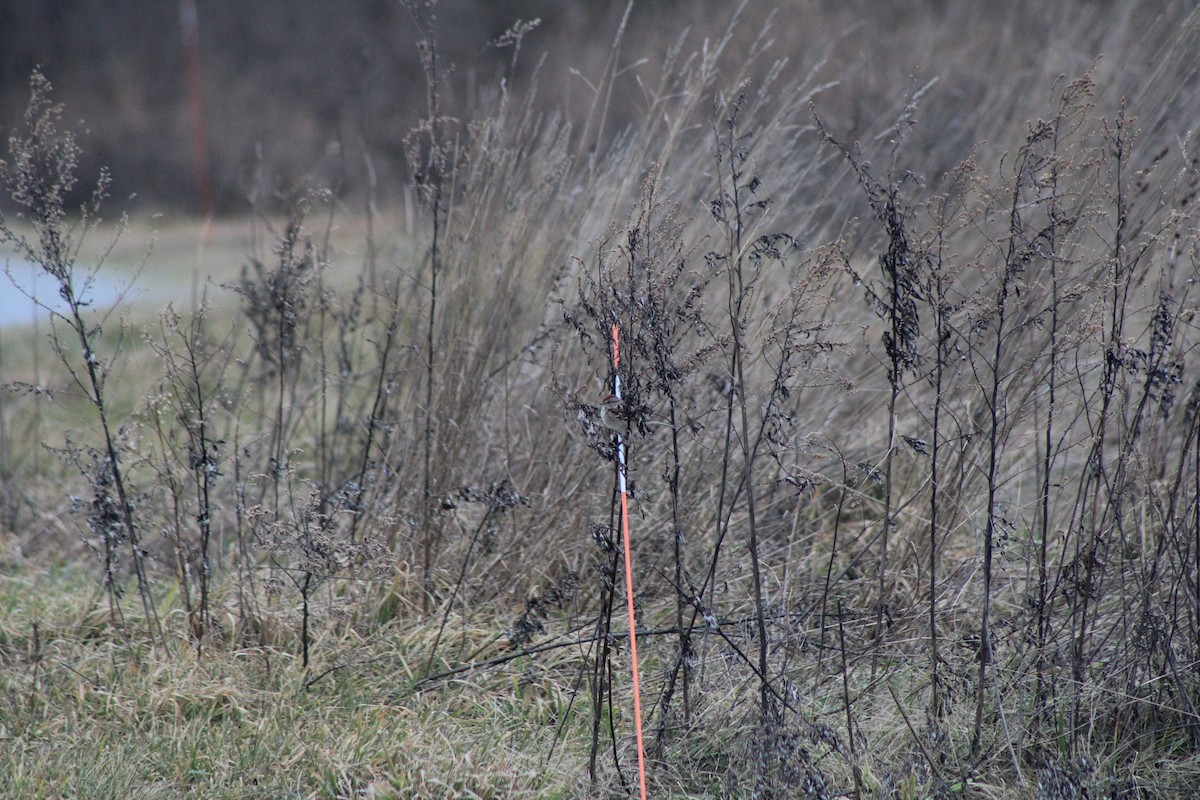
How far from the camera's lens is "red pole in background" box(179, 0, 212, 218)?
15820mm

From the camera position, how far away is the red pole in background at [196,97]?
15820 millimetres

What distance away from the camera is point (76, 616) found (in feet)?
11.4

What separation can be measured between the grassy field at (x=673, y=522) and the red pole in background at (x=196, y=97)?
12082 millimetres

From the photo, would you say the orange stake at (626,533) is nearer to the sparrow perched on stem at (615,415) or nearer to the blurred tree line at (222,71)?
the sparrow perched on stem at (615,415)

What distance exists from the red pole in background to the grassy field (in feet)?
39.6

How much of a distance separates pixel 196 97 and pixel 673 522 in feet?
54.8

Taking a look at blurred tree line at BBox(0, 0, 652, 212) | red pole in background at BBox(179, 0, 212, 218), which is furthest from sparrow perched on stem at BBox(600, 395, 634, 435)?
red pole in background at BBox(179, 0, 212, 218)

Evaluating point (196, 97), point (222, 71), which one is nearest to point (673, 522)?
point (196, 97)

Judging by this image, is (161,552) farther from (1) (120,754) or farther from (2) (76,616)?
(1) (120,754)

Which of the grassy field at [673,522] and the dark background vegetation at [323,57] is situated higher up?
the dark background vegetation at [323,57]

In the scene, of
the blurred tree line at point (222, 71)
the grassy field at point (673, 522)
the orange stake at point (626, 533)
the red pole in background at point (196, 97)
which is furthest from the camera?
the red pole in background at point (196, 97)

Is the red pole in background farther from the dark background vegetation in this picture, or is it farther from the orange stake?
the orange stake

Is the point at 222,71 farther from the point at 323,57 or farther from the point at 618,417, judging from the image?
the point at 618,417

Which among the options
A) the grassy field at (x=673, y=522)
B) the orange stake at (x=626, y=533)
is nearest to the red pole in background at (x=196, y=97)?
the grassy field at (x=673, y=522)
